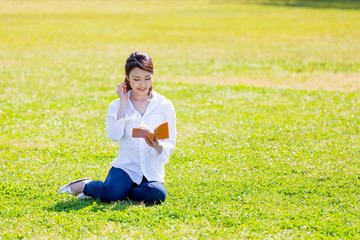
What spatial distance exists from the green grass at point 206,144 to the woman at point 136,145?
0.24 m

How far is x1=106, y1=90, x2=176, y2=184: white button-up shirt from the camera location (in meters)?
7.56

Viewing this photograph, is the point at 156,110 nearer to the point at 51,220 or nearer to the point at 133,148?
the point at 133,148

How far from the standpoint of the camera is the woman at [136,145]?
747 cm

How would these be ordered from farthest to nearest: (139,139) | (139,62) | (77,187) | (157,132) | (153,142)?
(77,187)
(139,139)
(139,62)
(157,132)
(153,142)

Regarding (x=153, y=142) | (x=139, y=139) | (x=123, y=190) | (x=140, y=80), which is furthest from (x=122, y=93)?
(x=123, y=190)

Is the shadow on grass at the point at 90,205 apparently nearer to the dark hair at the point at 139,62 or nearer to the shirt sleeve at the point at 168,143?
the shirt sleeve at the point at 168,143

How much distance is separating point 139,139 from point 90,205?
3.88ft

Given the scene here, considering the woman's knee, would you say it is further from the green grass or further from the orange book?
the orange book

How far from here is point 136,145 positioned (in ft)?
25.1

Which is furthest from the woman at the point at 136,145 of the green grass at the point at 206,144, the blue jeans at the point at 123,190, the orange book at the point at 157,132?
the green grass at the point at 206,144

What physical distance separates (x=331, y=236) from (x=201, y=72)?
15440mm

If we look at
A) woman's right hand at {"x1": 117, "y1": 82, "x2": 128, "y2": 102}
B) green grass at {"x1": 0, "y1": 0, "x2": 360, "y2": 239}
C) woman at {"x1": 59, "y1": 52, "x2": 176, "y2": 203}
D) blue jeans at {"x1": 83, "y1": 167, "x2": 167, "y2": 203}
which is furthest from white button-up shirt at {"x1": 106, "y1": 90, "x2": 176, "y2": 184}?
green grass at {"x1": 0, "y1": 0, "x2": 360, "y2": 239}

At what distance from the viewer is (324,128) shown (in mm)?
12070

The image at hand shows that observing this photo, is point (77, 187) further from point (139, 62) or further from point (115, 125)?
point (139, 62)
